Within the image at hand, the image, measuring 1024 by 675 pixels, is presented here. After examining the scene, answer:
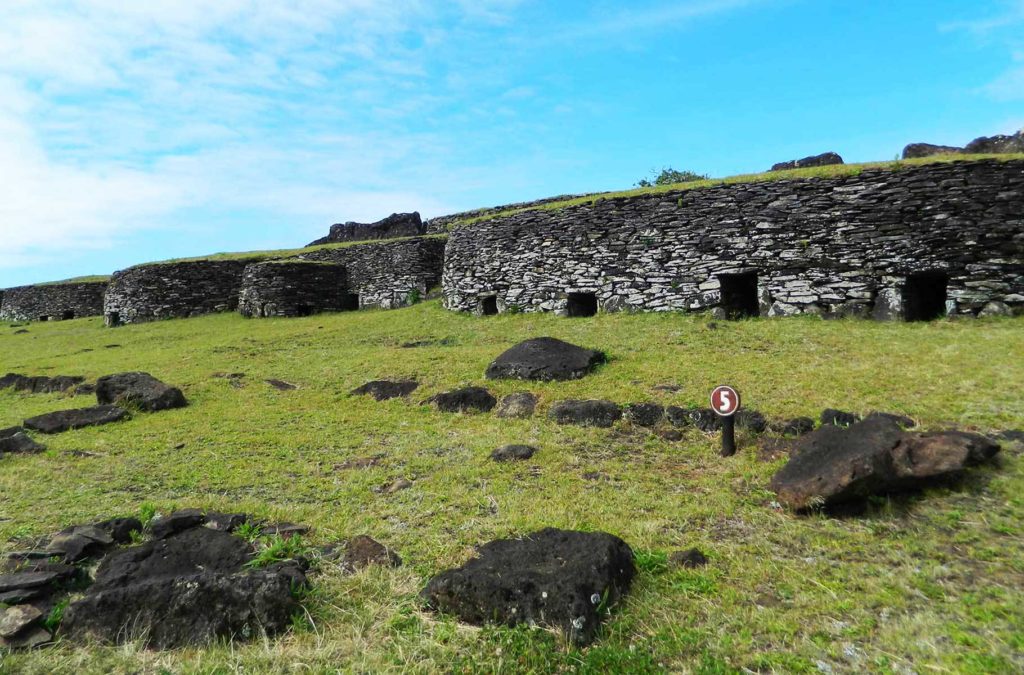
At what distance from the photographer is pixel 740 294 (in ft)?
51.1

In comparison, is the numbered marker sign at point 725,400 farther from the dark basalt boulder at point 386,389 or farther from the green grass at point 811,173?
the green grass at point 811,173

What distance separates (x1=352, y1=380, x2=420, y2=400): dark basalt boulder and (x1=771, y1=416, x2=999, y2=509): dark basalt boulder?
680cm

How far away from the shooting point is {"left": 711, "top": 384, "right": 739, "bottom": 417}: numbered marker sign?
7289mm

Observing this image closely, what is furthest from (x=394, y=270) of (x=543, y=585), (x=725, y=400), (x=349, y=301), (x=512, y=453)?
(x=543, y=585)

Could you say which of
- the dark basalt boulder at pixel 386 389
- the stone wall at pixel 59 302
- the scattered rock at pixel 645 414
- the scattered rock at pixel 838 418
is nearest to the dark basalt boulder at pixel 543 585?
the scattered rock at pixel 645 414

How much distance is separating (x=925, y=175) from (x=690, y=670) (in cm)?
1348

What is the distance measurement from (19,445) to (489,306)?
1274 cm

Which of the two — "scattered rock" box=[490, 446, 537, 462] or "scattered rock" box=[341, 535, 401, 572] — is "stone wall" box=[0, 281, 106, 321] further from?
"scattered rock" box=[341, 535, 401, 572]

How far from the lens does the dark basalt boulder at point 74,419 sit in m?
9.90

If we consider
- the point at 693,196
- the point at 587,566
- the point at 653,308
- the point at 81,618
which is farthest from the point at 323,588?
the point at 693,196

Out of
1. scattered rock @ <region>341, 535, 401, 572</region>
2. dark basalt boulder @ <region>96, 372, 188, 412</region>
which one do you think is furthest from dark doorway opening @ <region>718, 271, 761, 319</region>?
dark basalt boulder @ <region>96, 372, 188, 412</region>

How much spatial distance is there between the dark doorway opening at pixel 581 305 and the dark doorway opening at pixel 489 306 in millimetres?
2864

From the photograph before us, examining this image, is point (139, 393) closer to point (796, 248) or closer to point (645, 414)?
point (645, 414)

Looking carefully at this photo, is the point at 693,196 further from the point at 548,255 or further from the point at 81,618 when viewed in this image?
the point at 81,618
